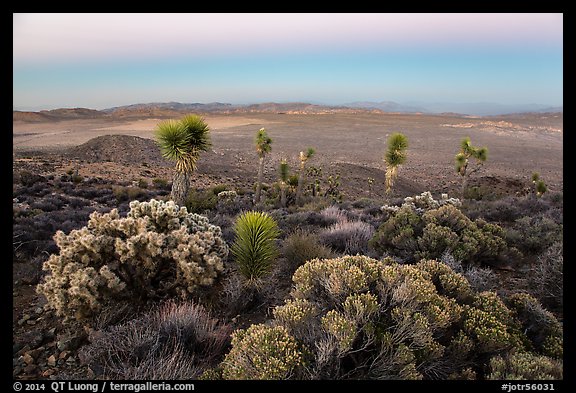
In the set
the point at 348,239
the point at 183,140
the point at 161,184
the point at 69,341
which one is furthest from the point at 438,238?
the point at 161,184

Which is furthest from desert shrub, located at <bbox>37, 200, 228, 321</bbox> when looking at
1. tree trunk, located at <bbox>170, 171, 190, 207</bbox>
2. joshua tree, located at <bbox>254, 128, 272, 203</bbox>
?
joshua tree, located at <bbox>254, 128, 272, 203</bbox>

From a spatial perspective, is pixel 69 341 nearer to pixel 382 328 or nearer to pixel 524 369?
pixel 382 328

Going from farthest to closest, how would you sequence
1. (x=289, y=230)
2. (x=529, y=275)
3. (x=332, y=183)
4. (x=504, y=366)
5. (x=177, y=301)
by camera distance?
(x=332, y=183)
(x=289, y=230)
(x=529, y=275)
(x=177, y=301)
(x=504, y=366)

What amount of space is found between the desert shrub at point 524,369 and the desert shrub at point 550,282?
2.53 metres

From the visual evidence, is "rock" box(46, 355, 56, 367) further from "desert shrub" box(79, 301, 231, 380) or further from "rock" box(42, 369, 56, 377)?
"desert shrub" box(79, 301, 231, 380)

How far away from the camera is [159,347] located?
13.6 feet

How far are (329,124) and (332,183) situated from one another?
94.4 m

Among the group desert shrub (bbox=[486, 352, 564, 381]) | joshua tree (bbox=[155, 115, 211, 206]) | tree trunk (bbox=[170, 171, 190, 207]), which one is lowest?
desert shrub (bbox=[486, 352, 564, 381])

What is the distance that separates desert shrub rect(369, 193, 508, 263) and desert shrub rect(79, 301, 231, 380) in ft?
13.6

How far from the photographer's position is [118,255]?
17.5 ft

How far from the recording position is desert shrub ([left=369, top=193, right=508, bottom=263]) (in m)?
7.02

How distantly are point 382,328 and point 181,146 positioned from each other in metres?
8.20

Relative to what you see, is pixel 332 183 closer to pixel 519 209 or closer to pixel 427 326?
pixel 519 209
